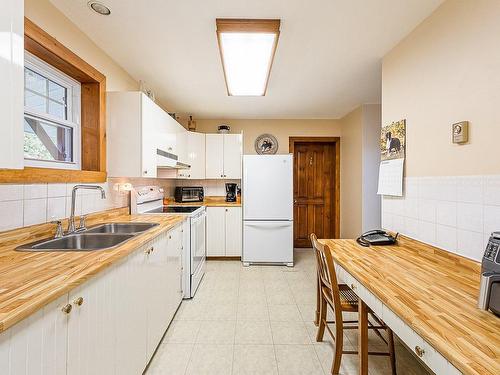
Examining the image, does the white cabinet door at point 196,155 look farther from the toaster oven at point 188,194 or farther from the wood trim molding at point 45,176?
the wood trim molding at point 45,176

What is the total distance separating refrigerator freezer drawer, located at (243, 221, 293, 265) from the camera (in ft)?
11.8

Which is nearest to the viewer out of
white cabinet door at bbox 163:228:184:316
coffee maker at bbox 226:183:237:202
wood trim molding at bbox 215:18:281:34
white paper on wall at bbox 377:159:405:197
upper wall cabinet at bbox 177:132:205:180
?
wood trim molding at bbox 215:18:281:34

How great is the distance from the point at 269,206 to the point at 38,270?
9.37 ft

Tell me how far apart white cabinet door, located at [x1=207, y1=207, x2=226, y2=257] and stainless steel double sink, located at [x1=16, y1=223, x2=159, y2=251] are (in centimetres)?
173

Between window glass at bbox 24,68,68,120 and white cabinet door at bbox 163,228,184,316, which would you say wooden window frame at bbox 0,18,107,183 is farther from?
white cabinet door at bbox 163,228,184,316

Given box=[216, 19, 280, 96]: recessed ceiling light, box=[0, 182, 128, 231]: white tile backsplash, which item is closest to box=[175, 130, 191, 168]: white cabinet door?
box=[216, 19, 280, 96]: recessed ceiling light

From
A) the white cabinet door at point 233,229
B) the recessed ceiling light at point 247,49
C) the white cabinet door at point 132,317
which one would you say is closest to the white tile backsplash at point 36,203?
the white cabinet door at point 132,317

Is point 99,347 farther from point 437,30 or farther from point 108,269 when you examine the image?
point 437,30

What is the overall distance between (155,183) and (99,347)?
8.35 ft

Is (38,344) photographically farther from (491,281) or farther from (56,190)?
(491,281)

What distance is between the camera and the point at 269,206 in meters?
3.62

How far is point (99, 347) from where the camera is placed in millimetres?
1087

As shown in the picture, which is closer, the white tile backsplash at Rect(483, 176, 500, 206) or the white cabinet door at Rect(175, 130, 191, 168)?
the white tile backsplash at Rect(483, 176, 500, 206)

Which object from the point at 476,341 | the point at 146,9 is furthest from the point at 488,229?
the point at 146,9
